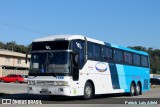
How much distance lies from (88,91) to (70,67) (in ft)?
7.92

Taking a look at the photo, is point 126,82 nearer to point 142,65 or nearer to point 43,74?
point 142,65

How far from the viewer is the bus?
1911 cm

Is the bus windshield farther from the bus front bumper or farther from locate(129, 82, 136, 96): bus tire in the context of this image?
locate(129, 82, 136, 96): bus tire

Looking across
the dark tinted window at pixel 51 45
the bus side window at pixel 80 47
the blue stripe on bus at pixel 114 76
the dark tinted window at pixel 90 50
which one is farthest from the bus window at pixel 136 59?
the dark tinted window at pixel 51 45

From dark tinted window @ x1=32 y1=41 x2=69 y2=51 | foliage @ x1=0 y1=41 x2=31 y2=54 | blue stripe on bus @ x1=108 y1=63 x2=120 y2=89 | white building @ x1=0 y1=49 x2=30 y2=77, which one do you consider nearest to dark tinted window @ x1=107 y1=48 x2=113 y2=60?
blue stripe on bus @ x1=108 y1=63 x2=120 y2=89

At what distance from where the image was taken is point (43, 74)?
19.4 meters

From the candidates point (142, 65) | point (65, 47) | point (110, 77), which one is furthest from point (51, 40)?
point (142, 65)

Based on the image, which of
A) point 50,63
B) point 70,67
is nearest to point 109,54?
point 70,67

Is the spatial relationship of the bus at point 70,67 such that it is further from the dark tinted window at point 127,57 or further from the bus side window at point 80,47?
the dark tinted window at point 127,57

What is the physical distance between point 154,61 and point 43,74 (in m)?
124

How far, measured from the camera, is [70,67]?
62.9ft

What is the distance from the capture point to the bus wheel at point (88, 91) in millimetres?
20516

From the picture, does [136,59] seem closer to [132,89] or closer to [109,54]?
[132,89]

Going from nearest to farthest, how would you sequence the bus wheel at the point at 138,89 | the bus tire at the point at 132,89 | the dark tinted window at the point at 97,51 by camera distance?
1. the dark tinted window at the point at 97,51
2. the bus tire at the point at 132,89
3. the bus wheel at the point at 138,89
